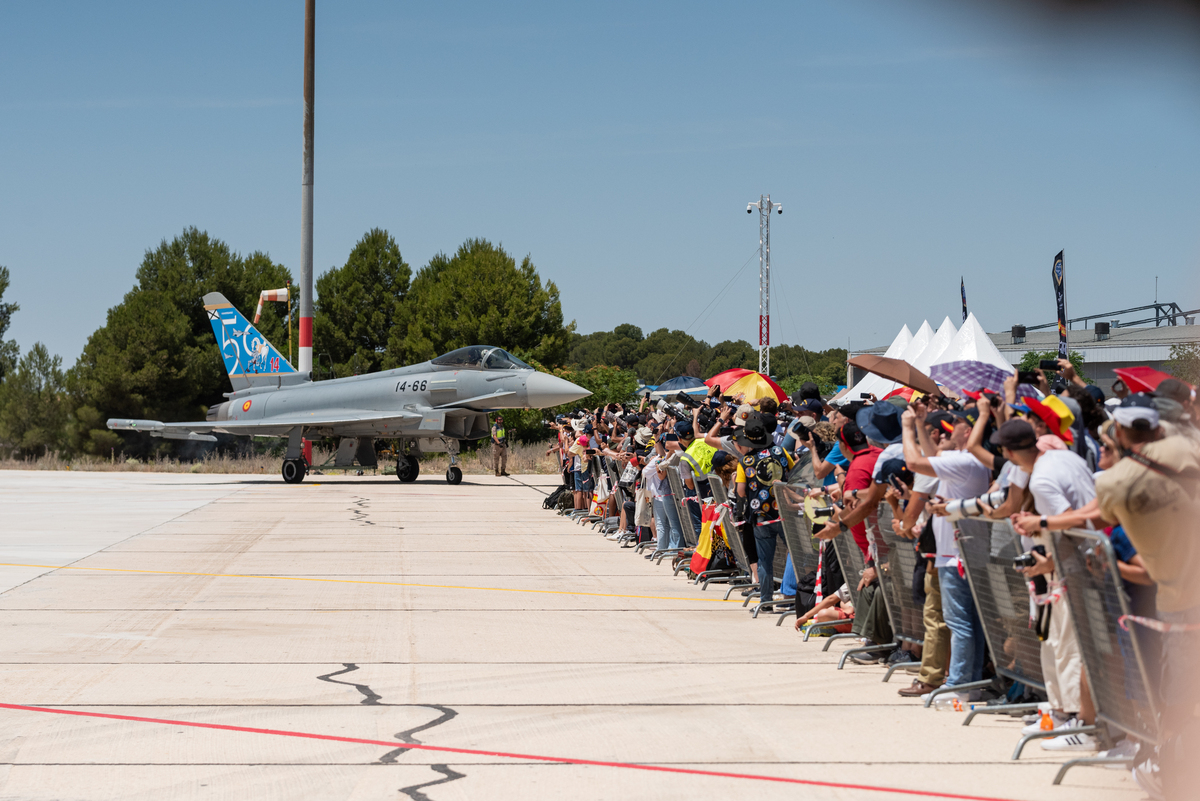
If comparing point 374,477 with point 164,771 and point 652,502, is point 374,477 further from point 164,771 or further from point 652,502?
point 164,771

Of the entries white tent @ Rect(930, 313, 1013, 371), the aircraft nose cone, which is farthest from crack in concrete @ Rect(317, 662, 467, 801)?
the aircraft nose cone

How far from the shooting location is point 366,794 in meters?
4.56

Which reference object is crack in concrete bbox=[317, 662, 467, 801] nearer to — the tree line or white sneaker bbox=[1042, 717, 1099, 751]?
white sneaker bbox=[1042, 717, 1099, 751]

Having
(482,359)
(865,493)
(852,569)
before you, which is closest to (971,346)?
(852,569)

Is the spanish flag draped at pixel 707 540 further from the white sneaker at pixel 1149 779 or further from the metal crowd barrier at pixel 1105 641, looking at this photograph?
the white sneaker at pixel 1149 779

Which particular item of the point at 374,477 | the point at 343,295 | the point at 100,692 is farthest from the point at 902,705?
the point at 343,295

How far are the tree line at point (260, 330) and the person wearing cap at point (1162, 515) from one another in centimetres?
3834

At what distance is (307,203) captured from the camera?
3722 cm

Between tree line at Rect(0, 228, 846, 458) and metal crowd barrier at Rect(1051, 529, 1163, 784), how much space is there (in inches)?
1481

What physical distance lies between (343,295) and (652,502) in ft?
162

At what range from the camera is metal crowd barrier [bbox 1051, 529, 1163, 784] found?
4441mm

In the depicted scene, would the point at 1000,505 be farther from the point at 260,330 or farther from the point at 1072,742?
the point at 260,330

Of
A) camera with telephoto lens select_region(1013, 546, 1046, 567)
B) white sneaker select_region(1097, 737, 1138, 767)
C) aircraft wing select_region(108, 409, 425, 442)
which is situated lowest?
white sneaker select_region(1097, 737, 1138, 767)

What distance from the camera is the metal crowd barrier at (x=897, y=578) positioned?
A: 6852mm
